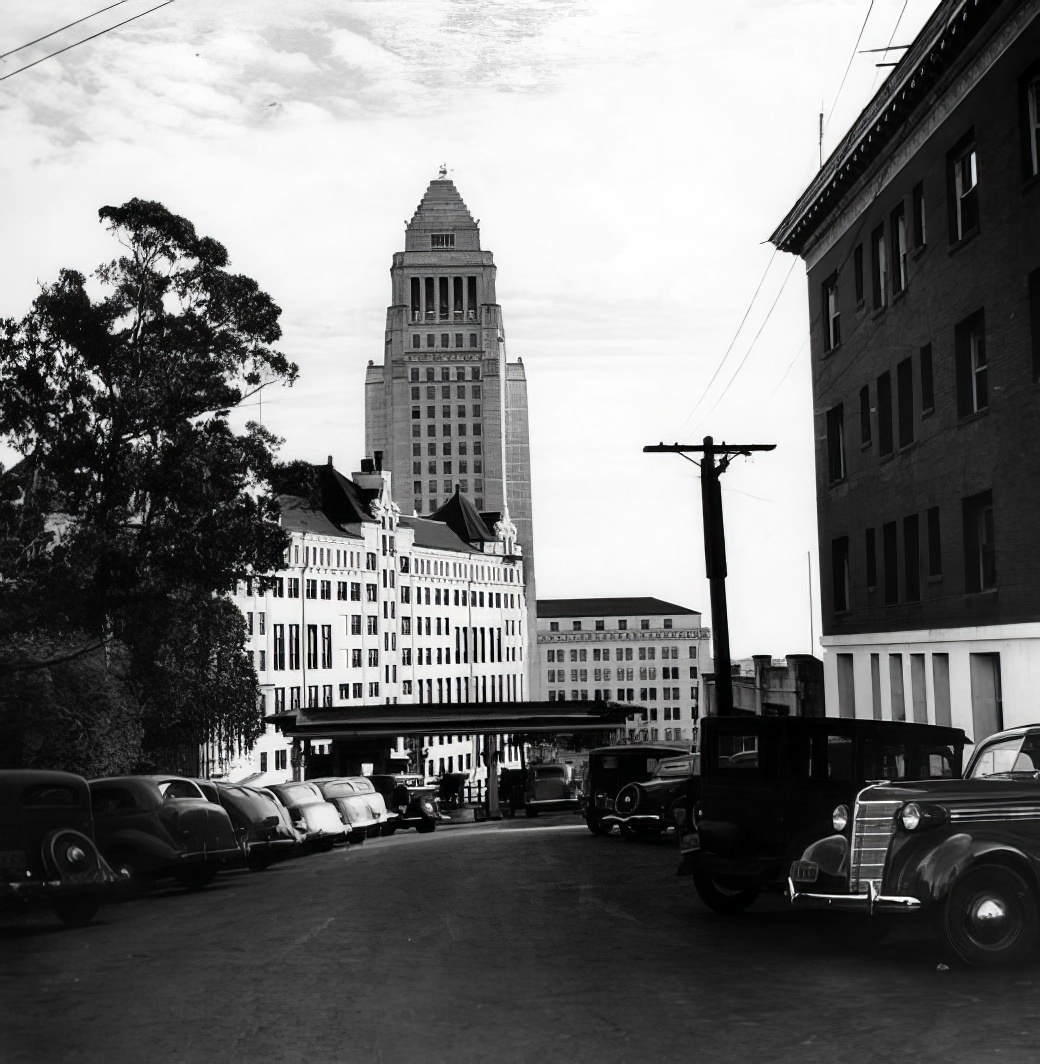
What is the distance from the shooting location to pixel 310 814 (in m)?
29.4

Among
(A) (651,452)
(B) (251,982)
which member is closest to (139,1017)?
(B) (251,982)

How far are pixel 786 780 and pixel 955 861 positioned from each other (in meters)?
4.07

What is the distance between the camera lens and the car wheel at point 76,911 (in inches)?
630

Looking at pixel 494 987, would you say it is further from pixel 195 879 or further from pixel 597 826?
pixel 597 826

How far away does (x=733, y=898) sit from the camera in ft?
51.1

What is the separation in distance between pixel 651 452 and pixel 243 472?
10.6 m

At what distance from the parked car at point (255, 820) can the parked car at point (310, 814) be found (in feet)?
10.6

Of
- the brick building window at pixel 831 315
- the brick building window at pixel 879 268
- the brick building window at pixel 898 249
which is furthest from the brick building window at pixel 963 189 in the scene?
the brick building window at pixel 831 315

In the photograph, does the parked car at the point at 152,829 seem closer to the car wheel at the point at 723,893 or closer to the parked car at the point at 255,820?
the parked car at the point at 255,820

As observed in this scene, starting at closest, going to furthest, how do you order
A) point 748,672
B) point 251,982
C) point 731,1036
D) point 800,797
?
point 731,1036
point 251,982
point 800,797
point 748,672

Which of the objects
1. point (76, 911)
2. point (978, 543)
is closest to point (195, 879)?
point (76, 911)

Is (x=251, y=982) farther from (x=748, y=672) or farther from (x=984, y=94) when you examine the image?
(x=748, y=672)

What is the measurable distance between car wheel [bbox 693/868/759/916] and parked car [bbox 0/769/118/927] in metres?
6.47

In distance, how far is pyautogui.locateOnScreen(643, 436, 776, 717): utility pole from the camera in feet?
112
